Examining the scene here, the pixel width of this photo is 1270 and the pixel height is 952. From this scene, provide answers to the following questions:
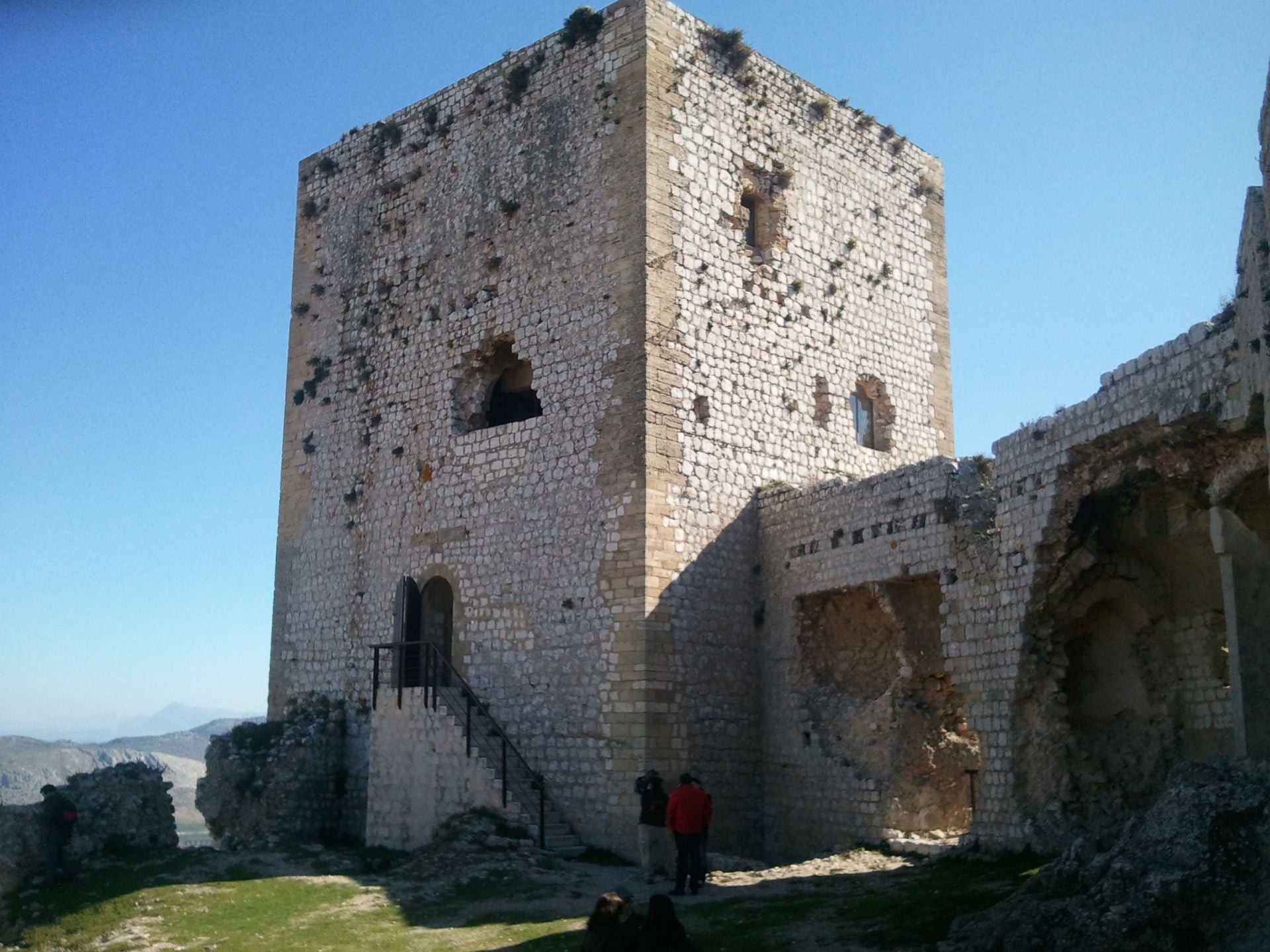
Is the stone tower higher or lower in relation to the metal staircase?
higher

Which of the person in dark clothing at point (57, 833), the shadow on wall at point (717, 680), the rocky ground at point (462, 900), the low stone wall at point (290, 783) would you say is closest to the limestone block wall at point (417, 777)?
the rocky ground at point (462, 900)

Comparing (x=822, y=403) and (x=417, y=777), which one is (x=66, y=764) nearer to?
(x=417, y=777)

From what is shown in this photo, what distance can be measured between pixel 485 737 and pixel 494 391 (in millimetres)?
5171

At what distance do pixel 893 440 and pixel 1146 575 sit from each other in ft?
22.8

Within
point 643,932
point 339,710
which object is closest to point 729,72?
point 339,710

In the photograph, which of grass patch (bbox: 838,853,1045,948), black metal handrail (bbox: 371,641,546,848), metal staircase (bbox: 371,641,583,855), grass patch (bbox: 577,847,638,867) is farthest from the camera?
black metal handrail (bbox: 371,641,546,848)

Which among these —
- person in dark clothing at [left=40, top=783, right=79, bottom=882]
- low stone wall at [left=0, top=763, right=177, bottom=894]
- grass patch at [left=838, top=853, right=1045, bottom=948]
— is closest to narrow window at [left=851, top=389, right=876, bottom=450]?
grass patch at [left=838, top=853, right=1045, bottom=948]

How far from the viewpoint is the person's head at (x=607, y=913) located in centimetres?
800

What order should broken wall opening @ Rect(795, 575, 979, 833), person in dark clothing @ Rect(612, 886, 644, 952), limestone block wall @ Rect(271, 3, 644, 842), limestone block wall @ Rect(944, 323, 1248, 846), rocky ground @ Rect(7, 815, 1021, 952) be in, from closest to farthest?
person in dark clothing @ Rect(612, 886, 644, 952) → rocky ground @ Rect(7, 815, 1021, 952) → limestone block wall @ Rect(944, 323, 1248, 846) → broken wall opening @ Rect(795, 575, 979, 833) → limestone block wall @ Rect(271, 3, 644, 842)

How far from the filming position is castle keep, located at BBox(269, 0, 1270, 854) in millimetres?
12695

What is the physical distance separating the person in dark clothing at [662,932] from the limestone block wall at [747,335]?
24.8 feet

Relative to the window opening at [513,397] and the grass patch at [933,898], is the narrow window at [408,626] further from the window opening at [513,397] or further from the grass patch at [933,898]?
the grass patch at [933,898]

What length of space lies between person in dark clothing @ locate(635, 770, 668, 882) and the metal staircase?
1566mm

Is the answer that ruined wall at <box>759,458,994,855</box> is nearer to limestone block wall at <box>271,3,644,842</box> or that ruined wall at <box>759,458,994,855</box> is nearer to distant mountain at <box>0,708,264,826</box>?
limestone block wall at <box>271,3,644,842</box>
